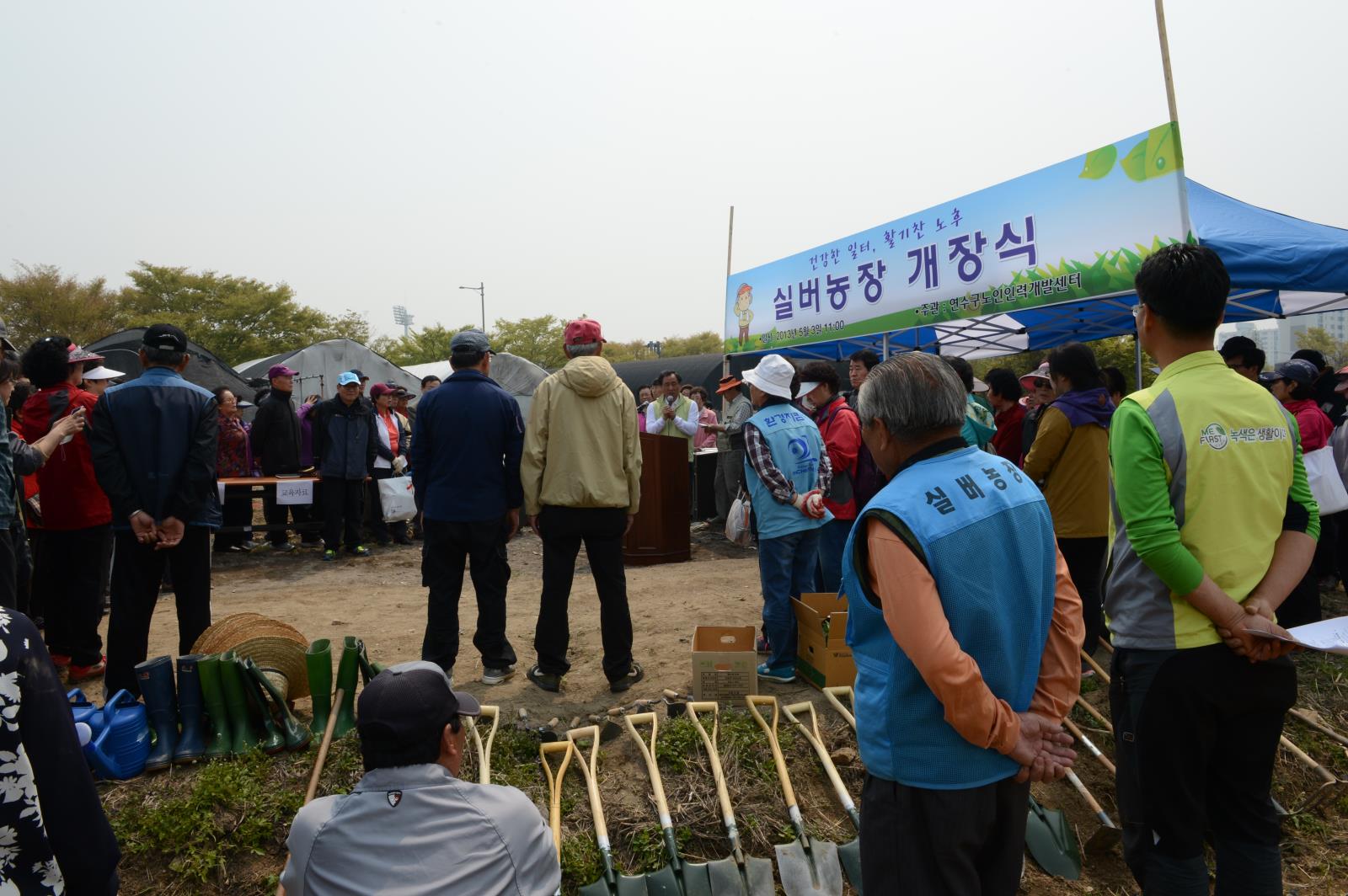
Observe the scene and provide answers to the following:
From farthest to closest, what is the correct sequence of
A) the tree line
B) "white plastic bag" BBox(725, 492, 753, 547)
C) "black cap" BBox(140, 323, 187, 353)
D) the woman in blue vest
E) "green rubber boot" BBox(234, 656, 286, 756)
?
the tree line, "white plastic bag" BBox(725, 492, 753, 547), the woman in blue vest, "black cap" BBox(140, 323, 187, 353), "green rubber boot" BBox(234, 656, 286, 756)

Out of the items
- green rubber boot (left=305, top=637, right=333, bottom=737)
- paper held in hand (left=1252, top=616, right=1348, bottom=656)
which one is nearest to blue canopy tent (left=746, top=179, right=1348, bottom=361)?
paper held in hand (left=1252, top=616, right=1348, bottom=656)

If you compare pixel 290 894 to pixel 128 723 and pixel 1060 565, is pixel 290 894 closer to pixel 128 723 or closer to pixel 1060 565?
pixel 1060 565

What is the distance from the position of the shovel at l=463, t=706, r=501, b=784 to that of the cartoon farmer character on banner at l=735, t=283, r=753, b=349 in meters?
8.35

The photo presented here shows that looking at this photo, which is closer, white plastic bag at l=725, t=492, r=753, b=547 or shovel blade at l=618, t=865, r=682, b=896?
shovel blade at l=618, t=865, r=682, b=896

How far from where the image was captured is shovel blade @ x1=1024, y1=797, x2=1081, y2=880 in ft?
11.4

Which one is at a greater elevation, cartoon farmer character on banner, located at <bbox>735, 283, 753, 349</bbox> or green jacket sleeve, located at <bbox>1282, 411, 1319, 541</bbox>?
cartoon farmer character on banner, located at <bbox>735, 283, 753, 349</bbox>

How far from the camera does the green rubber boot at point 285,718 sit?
375cm

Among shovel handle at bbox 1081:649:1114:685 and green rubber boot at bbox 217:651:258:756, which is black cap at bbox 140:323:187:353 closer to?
green rubber boot at bbox 217:651:258:756

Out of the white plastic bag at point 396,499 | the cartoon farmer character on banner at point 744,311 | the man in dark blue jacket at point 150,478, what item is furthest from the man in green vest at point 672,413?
the man in dark blue jacket at point 150,478

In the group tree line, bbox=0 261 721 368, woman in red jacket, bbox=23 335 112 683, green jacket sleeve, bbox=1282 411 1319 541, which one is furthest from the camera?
tree line, bbox=0 261 721 368

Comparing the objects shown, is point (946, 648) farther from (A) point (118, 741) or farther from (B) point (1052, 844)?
(A) point (118, 741)

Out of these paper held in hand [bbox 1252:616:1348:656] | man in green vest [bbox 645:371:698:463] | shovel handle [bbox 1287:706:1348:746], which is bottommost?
shovel handle [bbox 1287:706:1348:746]

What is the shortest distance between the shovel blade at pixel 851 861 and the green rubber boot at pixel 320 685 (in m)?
2.40

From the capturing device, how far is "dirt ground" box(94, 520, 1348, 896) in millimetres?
3639
